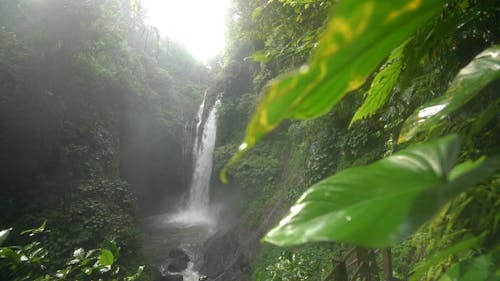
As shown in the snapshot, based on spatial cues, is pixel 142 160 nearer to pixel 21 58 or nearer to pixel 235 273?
pixel 21 58

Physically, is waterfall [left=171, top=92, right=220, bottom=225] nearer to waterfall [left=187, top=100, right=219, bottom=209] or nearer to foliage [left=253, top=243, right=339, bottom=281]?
waterfall [left=187, top=100, right=219, bottom=209]

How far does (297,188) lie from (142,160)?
1244 cm

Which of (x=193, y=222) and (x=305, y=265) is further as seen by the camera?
(x=193, y=222)

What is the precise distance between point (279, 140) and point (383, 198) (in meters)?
10.4

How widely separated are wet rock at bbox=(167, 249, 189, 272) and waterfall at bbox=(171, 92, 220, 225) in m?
4.48

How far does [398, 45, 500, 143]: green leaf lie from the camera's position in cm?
49

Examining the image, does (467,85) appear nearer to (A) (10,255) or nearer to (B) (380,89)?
(B) (380,89)

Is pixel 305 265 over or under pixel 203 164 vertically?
under

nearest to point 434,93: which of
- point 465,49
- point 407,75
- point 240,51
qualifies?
point 465,49

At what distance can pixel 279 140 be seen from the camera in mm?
10703

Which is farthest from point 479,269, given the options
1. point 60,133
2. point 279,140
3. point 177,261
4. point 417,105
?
point 279,140

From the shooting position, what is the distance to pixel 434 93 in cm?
122

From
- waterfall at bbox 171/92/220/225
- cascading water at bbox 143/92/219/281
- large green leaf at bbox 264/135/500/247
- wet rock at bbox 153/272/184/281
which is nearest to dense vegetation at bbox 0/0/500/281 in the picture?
large green leaf at bbox 264/135/500/247

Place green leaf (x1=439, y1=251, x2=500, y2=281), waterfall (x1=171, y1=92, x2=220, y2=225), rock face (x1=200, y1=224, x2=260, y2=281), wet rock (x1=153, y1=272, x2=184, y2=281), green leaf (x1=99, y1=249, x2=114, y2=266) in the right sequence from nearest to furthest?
green leaf (x1=439, y1=251, x2=500, y2=281), green leaf (x1=99, y1=249, x2=114, y2=266), rock face (x1=200, y1=224, x2=260, y2=281), wet rock (x1=153, y1=272, x2=184, y2=281), waterfall (x1=171, y1=92, x2=220, y2=225)
